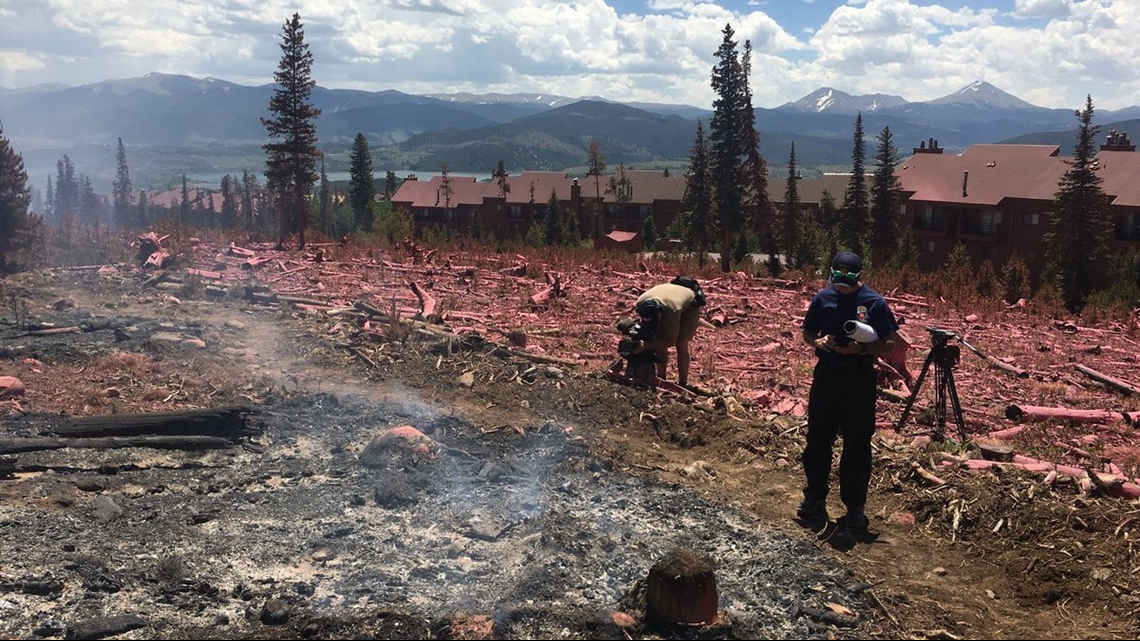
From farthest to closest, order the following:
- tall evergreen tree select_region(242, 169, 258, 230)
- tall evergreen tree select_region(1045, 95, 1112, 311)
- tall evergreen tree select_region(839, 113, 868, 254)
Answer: tall evergreen tree select_region(242, 169, 258, 230), tall evergreen tree select_region(839, 113, 868, 254), tall evergreen tree select_region(1045, 95, 1112, 311)

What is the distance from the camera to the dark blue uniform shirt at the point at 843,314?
566 cm

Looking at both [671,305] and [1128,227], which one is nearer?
[671,305]

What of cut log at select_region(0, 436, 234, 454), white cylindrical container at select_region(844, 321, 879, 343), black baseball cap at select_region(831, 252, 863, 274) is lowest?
cut log at select_region(0, 436, 234, 454)

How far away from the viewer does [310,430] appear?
8117mm

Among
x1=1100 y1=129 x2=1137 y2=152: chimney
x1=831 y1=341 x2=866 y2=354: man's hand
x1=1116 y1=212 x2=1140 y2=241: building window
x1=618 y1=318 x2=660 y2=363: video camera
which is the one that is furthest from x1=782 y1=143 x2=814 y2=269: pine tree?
x1=831 y1=341 x2=866 y2=354: man's hand

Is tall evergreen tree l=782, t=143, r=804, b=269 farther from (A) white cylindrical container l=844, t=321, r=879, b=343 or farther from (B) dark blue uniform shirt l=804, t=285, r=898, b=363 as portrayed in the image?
(A) white cylindrical container l=844, t=321, r=879, b=343

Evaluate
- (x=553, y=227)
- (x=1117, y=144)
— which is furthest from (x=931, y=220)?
(x=553, y=227)

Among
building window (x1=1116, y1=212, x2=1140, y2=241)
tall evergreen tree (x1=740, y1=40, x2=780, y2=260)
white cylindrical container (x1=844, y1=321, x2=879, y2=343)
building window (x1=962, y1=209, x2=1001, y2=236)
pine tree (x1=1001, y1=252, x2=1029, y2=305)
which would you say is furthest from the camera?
building window (x1=962, y1=209, x2=1001, y2=236)

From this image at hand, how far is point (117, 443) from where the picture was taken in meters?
7.42

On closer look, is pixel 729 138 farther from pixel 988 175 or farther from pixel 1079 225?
pixel 988 175

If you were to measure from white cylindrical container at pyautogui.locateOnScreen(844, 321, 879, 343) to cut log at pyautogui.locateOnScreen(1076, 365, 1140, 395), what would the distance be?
27.4 feet

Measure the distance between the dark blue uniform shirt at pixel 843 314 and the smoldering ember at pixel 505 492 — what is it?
4.82 ft

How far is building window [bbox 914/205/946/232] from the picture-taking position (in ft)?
154

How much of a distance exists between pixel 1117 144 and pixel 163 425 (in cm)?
5219
